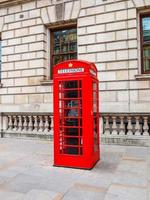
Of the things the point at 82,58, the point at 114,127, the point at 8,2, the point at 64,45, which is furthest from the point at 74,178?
the point at 8,2

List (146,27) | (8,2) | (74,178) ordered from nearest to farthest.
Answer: (74,178) → (146,27) → (8,2)

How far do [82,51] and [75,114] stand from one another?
438 centimetres

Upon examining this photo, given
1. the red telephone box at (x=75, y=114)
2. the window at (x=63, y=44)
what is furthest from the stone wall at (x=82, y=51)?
the red telephone box at (x=75, y=114)

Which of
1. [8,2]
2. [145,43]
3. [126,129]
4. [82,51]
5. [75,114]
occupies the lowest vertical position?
[126,129]

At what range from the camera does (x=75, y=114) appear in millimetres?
5391

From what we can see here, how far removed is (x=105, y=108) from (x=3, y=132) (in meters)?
4.37

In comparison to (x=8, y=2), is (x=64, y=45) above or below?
below

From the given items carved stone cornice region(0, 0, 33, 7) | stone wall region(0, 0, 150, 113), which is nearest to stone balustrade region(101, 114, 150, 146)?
A: stone wall region(0, 0, 150, 113)

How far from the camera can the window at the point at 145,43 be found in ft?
28.0

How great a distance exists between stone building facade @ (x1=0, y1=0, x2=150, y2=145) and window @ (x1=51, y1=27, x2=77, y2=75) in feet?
0.73

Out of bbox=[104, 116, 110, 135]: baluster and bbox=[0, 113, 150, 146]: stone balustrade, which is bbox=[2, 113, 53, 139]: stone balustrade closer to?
bbox=[0, 113, 150, 146]: stone balustrade

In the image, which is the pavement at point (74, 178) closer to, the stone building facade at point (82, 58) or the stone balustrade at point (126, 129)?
the stone balustrade at point (126, 129)

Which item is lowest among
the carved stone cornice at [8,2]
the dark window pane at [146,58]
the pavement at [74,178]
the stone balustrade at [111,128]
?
the pavement at [74,178]

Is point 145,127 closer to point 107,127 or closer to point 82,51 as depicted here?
point 107,127
